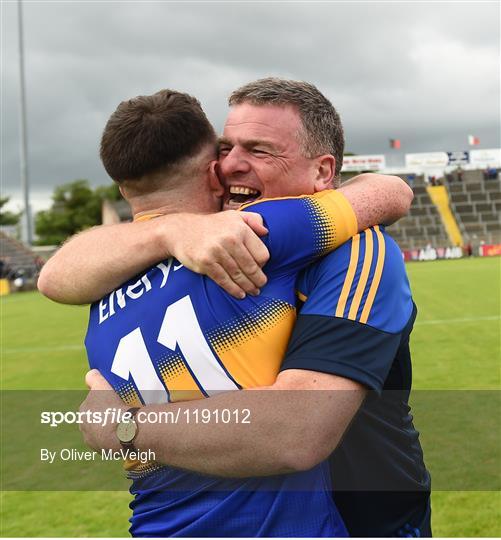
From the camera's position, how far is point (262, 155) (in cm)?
195

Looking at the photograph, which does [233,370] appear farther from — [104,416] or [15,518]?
[15,518]

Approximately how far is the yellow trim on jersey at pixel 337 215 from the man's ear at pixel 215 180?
220 mm

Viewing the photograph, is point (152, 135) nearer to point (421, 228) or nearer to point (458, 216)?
point (421, 228)

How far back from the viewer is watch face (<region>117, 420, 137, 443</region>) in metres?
1.70

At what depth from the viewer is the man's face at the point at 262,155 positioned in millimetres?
1927

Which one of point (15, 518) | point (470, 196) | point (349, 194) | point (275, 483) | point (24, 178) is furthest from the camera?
point (470, 196)

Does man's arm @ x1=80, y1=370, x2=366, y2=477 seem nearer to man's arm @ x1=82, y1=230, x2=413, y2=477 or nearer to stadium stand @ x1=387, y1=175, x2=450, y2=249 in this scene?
man's arm @ x1=82, y1=230, x2=413, y2=477

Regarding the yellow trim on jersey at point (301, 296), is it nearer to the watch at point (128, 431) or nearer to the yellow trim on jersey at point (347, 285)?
the yellow trim on jersey at point (347, 285)

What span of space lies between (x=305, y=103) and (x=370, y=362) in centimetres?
82

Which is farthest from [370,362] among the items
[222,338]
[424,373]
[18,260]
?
[18,260]

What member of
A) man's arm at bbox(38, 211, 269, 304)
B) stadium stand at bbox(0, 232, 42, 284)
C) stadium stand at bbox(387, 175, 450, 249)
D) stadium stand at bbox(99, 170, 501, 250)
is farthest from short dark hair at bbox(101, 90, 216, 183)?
stadium stand at bbox(387, 175, 450, 249)

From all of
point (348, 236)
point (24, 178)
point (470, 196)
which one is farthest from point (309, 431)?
point (470, 196)

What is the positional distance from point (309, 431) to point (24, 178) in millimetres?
46869

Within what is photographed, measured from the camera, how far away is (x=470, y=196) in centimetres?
6016
